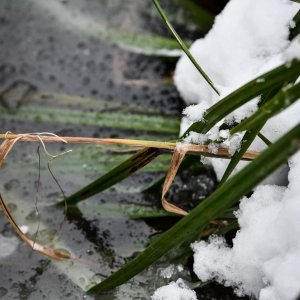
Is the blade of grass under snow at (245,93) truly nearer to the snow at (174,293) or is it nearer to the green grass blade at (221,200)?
the green grass blade at (221,200)

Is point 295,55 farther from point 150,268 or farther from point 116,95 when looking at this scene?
point 116,95

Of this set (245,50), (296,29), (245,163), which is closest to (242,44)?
(245,50)

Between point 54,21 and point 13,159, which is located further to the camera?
point 54,21

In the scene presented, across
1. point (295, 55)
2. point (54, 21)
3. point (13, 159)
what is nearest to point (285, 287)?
point (295, 55)

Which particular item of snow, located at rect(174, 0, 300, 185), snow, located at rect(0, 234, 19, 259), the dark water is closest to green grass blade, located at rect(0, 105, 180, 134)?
the dark water

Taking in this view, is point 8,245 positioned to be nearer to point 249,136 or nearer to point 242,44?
point 249,136
